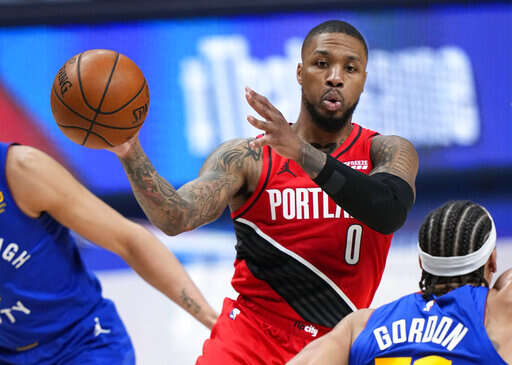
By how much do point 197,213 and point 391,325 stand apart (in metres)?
1.09

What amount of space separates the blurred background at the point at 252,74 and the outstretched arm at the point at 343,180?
16.7 ft

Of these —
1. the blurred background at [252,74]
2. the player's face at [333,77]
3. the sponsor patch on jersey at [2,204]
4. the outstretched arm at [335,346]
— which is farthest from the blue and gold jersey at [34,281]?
the blurred background at [252,74]

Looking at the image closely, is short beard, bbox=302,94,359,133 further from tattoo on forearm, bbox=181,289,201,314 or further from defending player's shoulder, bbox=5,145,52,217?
defending player's shoulder, bbox=5,145,52,217

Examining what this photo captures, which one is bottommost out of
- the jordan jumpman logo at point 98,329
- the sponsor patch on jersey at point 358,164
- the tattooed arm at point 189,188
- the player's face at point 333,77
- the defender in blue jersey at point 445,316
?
the jordan jumpman logo at point 98,329

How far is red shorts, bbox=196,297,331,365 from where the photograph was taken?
342cm

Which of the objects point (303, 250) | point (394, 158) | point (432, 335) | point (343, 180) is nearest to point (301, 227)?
point (303, 250)

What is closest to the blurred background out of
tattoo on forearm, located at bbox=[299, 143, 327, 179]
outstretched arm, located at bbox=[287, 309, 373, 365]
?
tattoo on forearm, located at bbox=[299, 143, 327, 179]

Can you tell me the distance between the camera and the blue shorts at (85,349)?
3.49 metres

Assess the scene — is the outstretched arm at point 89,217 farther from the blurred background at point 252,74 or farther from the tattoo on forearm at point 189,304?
the blurred background at point 252,74

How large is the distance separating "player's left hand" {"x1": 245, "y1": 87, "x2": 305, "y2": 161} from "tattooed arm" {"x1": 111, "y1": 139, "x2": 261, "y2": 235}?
20.0 inches

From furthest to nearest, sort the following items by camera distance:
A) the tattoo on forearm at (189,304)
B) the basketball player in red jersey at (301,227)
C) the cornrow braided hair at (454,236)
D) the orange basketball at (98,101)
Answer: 1. the tattoo on forearm at (189,304)
2. the basketball player in red jersey at (301,227)
3. the orange basketball at (98,101)
4. the cornrow braided hair at (454,236)

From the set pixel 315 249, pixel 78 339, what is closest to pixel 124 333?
pixel 78 339

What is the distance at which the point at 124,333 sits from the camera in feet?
12.1

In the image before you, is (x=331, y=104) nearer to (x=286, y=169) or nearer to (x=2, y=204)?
(x=286, y=169)
